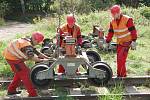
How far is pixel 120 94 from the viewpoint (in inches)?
352

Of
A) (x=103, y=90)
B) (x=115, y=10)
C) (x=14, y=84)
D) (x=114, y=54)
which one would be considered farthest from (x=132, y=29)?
(x=114, y=54)

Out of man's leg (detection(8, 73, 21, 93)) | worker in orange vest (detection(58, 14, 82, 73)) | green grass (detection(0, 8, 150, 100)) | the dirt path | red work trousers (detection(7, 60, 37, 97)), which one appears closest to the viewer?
red work trousers (detection(7, 60, 37, 97))

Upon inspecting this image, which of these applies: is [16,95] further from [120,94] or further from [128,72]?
[128,72]

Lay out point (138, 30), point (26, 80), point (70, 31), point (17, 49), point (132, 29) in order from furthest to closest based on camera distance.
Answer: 1. point (138, 30)
2. point (70, 31)
3. point (132, 29)
4. point (26, 80)
5. point (17, 49)

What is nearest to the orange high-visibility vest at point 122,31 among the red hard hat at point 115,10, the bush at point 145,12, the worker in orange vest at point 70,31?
the red hard hat at point 115,10

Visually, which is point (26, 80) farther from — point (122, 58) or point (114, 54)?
point (114, 54)

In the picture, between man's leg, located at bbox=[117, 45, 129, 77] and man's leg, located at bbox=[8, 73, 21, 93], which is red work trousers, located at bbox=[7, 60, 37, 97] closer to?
man's leg, located at bbox=[8, 73, 21, 93]

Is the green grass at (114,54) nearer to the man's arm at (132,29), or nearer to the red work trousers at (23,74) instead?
the red work trousers at (23,74)

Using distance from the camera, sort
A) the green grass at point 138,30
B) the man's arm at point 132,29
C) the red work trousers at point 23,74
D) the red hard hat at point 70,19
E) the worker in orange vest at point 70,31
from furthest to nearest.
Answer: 1. the green grass at point 138,30
2. the worker in orange vest at point 70,31
3. the red hard hat at point 70,19
4. the man's arm at point 132,29
5. the red work trousers at point 23,74

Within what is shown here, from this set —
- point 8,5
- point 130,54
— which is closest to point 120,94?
point 130,54

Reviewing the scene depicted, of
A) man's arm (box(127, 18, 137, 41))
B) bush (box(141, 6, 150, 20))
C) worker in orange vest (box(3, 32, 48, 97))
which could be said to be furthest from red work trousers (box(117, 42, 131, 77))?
bush (box(141, 6, 150, 20))

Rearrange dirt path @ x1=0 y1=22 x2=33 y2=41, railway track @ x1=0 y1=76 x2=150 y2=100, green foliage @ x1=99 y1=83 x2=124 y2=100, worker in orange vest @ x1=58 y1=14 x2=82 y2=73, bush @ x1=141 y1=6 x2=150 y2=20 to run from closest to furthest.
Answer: green foliage @ x1=99 y1=83 x2=124 y2=100, railway track @ x1=0 y1=76 x2=150 y2=100, worker in orange vest @ x1=58 y1=14 x2=82 y2=73, dirt path @ x1=0 y1=22 x2=33 y2=41, bush @ x1=141 y1=6 x2=150 y2=20

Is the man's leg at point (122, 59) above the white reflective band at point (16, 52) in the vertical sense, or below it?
below

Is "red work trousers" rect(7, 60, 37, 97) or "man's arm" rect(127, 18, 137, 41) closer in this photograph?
"red work trousers" rect(7, 60, 37, 97)
